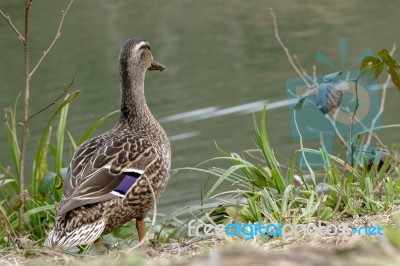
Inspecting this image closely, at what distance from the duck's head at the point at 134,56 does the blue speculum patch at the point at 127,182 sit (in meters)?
1.06

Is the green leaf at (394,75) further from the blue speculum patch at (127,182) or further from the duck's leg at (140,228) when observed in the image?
the duck's leg at (140,228)

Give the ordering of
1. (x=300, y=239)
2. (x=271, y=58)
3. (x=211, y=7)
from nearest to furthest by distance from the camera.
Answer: (x=300, y=239) → (x=271, y=58) → (x=211, y=7)

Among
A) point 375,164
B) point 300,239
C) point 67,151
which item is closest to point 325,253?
point 300,239

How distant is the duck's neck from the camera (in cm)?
566

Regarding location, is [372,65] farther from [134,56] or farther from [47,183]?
[47,183]

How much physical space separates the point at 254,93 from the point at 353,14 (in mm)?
3396

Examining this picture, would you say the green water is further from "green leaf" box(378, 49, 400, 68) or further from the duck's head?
"green leaf" box(378, 49, 400, 68)

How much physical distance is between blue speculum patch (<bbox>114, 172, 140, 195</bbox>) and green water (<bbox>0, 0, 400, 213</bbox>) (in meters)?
2.61

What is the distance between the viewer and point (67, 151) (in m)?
9.09

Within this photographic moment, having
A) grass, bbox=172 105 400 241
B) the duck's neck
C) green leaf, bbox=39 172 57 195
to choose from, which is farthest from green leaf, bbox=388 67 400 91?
green leaf, bbox=39 172 57 195

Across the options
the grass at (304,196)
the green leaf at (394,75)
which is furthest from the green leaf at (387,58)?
the grass at (304,196)

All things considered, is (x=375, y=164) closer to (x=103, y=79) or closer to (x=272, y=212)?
(x=272, y=212)

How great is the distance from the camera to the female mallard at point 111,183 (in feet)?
15.8

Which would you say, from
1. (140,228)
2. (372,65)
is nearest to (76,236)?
(140,228)
